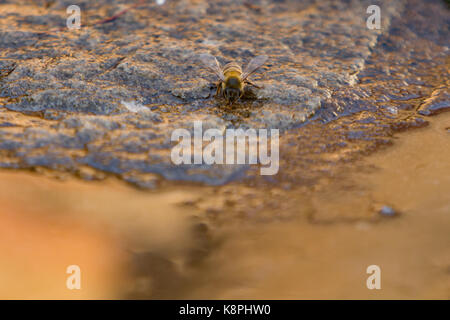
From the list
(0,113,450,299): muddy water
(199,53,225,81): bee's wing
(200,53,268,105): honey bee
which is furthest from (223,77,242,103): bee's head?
(0,113,450,299): muddy water

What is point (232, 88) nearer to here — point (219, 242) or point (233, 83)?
point (233, 83)

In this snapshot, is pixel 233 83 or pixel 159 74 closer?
pixel 233 83

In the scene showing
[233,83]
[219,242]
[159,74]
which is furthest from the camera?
[159,74]

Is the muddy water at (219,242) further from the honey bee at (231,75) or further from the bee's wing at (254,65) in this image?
the bee's wing at (254,65)

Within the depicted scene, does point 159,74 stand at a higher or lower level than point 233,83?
higher

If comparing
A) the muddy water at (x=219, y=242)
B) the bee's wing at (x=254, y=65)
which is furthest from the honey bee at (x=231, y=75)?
the muddy water at (x=219, y=242)

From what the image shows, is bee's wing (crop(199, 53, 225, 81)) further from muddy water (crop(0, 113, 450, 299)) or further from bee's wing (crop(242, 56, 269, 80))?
muddy water (crop(0, 113, 450, 299))

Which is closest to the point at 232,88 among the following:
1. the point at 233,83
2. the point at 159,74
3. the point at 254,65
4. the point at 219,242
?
the point at 233,83

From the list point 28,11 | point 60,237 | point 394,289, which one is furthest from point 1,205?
point 28,11
